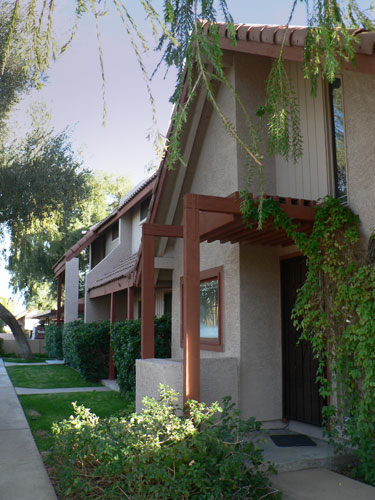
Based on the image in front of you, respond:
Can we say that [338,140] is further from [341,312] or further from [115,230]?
[115,230]

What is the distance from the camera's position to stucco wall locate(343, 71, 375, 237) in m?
5.97

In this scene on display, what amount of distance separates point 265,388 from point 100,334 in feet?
23.9

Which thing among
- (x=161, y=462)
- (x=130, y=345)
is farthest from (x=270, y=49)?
(x=130, y=345)

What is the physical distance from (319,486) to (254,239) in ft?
11.4

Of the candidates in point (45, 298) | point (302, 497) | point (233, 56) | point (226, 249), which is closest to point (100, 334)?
point (226, 249)

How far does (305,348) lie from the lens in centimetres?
738

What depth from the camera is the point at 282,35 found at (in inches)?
225

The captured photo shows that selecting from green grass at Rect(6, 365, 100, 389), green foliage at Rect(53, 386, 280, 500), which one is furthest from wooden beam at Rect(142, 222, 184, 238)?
green grass at Rect(6, 365, 100, 389)

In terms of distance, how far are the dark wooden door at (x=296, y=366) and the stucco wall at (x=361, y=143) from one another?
5.21ft

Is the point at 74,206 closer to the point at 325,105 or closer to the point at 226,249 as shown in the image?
the point at 226,249

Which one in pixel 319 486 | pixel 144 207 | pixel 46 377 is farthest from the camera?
pixel 144 207

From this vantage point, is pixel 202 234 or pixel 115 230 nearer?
pixel 202 234

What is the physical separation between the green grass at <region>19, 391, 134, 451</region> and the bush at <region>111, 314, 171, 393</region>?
48cm

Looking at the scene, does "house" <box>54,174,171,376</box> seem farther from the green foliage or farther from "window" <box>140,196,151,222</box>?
the green foliage
